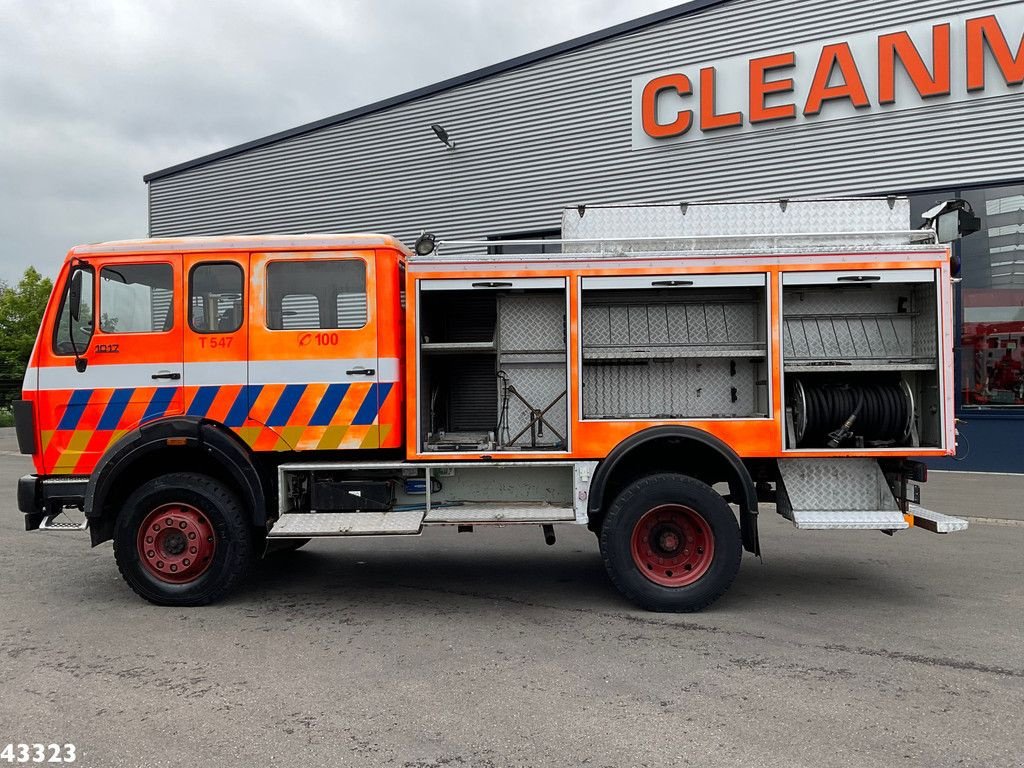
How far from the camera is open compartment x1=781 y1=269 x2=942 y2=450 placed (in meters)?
5.40

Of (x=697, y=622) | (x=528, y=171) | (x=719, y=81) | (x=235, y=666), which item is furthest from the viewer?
(x=528, y=171)

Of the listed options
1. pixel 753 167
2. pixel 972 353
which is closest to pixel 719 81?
pixel 753 167

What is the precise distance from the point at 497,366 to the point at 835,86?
1001 centimetres

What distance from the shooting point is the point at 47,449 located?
18.2 ft

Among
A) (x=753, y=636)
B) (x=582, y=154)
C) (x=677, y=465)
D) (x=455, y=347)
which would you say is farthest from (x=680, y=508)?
(x=582, y=154)

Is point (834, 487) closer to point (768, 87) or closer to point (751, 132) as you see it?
point (751, 132)

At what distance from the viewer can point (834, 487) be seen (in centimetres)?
554

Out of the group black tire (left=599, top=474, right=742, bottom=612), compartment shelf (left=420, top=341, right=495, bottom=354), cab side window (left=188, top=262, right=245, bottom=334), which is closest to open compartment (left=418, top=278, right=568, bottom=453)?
compartment shelf (left=420, top=341, right=495, bottom=354)

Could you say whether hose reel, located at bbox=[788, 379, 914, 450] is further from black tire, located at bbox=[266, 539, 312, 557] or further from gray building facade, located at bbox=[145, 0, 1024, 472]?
gray building facade, located at bbox=[145, 0, 1024, 472]

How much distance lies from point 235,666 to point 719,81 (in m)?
12.8

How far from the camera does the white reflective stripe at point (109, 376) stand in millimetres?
5535

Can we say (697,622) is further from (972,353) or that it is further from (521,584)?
(972,353)

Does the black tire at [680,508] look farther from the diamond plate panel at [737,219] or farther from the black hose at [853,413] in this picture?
the diamond plate panel at [737,219]

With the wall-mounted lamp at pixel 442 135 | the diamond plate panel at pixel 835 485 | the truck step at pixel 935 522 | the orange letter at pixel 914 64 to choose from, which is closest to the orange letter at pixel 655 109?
the orange letter at pixel 914 64
